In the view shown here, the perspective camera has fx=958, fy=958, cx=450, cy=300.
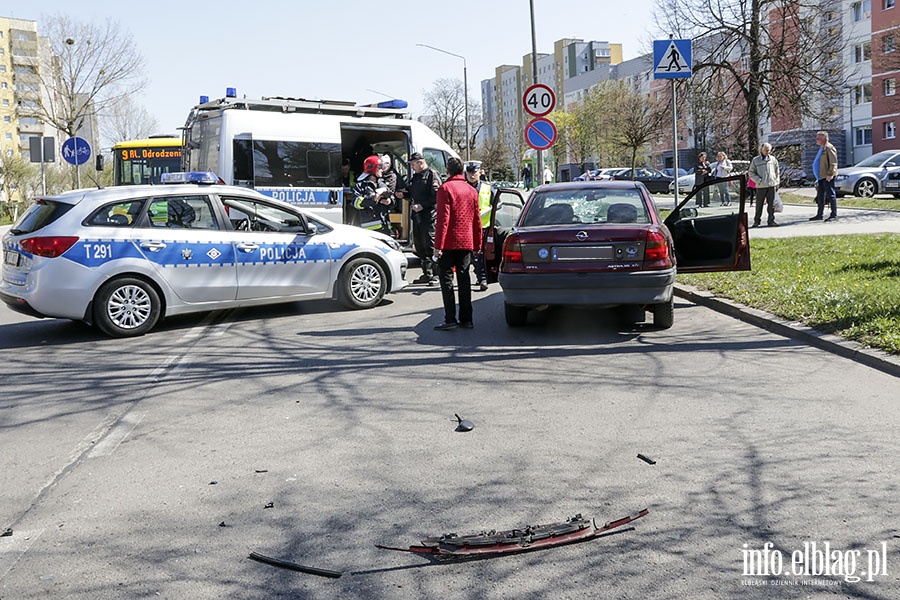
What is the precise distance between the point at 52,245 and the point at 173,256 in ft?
4.07

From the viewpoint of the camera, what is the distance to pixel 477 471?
5.08 metres

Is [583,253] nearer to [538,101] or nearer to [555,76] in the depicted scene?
[538,101]

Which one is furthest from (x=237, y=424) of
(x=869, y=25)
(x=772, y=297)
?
(x=869, y=25)

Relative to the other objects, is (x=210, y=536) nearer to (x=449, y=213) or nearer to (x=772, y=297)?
(x=449, y=213)

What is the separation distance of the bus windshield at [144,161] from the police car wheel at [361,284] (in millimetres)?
16542

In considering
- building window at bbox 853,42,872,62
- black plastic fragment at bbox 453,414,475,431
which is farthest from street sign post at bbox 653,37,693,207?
building window at bbox 853,42,872,62

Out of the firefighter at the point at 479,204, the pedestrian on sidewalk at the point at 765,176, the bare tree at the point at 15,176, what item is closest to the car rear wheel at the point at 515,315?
the firefighter at the point at 479,204

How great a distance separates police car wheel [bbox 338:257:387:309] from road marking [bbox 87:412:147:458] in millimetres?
5271

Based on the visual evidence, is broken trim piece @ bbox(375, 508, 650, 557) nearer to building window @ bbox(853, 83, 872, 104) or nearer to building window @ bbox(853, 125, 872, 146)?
building window @ bbox(853, 125, 872, 146)

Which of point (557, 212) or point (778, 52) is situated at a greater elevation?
point (778, 52)

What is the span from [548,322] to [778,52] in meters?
23.3

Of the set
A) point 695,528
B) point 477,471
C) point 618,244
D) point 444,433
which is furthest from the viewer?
point 618,244

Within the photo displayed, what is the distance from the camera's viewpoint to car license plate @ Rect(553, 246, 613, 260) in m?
9.20

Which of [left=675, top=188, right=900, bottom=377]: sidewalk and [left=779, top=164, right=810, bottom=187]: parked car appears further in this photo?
[left=779, top=164, right=810, bottom=187]: parked car
